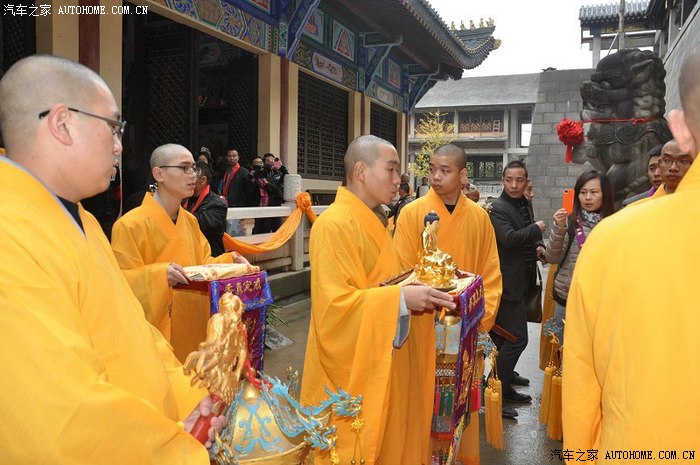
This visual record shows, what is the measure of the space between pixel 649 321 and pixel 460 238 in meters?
2.35

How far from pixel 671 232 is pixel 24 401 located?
4.06ft

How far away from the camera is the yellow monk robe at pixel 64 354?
86cm

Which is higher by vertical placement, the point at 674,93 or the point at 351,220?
the point at 674,93

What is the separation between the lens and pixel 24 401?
0.86 meters

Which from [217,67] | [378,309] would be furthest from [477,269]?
[217,67]

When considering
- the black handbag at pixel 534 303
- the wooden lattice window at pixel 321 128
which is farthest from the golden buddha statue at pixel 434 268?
the wooden lattice window at pixel 321 128

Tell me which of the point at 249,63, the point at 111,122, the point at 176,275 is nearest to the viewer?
the point at 111,122

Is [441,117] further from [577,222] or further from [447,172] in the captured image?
[447,172]

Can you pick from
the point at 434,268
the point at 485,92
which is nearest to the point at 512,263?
the point at 434,268

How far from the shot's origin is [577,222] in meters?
3.59

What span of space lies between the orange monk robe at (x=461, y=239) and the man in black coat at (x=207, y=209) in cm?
161

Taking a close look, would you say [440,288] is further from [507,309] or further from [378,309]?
[507,309]

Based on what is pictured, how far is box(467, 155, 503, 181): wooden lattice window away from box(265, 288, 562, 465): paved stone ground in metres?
27.1

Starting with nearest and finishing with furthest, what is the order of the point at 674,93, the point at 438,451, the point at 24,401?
the point at 24,401 < the point at 438,451 < the point at 674,93
